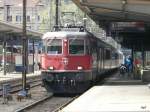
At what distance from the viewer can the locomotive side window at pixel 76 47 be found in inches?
1062

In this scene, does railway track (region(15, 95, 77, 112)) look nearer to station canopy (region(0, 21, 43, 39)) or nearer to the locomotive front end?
the locomotive front end

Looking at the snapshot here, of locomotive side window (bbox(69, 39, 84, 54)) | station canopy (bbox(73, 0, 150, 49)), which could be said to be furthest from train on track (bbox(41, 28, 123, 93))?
station canopy (bbox(73, 0, 150, 49))

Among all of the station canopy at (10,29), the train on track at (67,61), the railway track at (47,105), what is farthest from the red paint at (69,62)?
the station canopy at (10,29)

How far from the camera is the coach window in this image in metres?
27.1

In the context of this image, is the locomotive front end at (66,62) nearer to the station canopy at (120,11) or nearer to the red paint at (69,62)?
the red paint at (69,62)

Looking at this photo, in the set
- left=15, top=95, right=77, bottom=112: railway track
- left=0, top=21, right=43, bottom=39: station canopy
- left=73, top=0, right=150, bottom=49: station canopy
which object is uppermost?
left=0, top=21, right=43, bottom=39: station canopy

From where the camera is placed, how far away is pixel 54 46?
89.4ft

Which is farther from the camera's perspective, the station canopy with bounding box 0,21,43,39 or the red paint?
the station canopy with bounding box 0,21,43,39

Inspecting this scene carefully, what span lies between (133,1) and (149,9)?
1.24 metres

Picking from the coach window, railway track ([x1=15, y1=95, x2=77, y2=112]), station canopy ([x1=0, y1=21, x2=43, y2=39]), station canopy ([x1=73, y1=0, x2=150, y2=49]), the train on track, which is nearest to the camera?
railway track ([x1=15, y1=95, x2=77, y2=112])

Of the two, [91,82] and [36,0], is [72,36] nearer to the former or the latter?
[91,82]

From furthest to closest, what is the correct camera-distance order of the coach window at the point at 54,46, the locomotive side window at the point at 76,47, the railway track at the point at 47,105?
the coach window at the point at 54,46 → the locomotive side window at the point at 76,47 → the railway track at the point at 47,105

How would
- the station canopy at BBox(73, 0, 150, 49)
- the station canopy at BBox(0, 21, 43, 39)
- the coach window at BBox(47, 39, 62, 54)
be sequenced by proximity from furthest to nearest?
the station canopy at BBox(0, 21, 43, 39) → the coach window at BBox(47, 39, 62, 54) → the station canopy at BBox(73, 0, 150, 49)

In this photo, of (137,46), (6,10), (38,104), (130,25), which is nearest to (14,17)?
(6,10)
